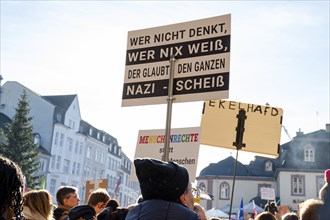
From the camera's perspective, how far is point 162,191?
297cm

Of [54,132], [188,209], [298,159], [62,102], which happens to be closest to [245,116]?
[188,209]

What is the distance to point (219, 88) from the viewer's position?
4879mm

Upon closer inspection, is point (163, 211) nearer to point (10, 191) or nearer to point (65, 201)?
point (10, 191)

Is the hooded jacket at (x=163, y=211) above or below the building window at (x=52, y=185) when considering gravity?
below

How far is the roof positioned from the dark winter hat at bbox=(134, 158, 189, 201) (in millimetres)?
64266

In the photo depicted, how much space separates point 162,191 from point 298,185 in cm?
5655

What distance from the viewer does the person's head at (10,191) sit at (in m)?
2.67

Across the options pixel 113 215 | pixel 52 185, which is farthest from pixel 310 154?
pixel 113 215

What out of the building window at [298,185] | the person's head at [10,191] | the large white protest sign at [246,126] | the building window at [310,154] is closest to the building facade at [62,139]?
the building window at [298,185]

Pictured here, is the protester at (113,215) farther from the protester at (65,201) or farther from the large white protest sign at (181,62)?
the large white protest sign at (181,62)

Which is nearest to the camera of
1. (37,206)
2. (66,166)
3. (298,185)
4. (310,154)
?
(37,206)

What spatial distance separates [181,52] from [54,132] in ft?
192

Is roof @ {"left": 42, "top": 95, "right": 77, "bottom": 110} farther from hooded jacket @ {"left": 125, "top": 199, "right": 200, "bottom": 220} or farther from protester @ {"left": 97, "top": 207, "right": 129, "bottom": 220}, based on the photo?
hooded jacket @ {"left": 125, "top": 199, "right": 200, "bottom": 220}

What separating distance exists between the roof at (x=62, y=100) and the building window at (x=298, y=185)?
30.5 meters
